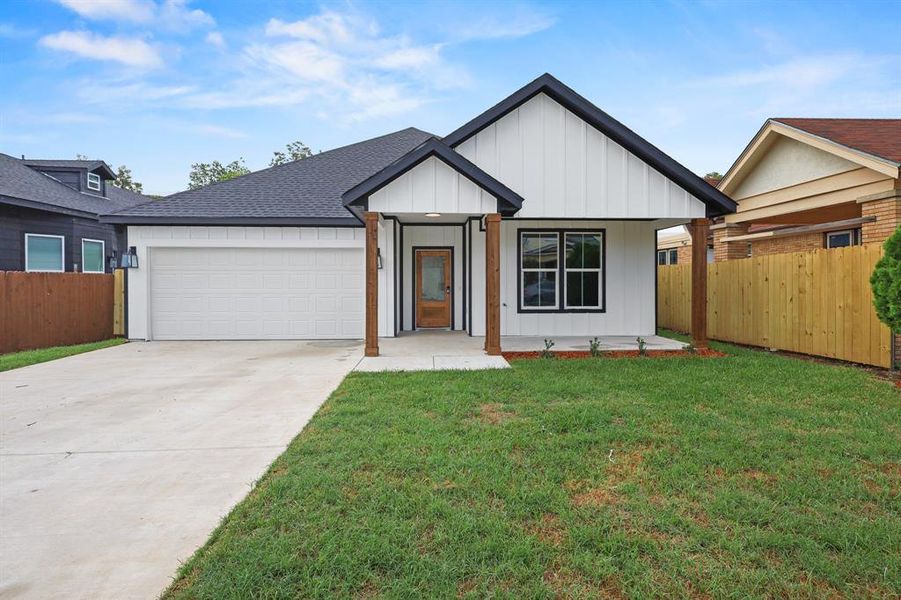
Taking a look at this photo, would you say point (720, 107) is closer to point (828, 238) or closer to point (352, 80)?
point (828, 238)

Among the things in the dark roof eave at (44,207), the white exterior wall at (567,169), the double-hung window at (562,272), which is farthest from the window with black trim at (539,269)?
the dark roof eave at (44,207)

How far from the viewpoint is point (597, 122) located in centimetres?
941

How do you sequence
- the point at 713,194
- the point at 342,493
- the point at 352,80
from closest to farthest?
the point at 342,493
the point at 713,194
the point at 352,80

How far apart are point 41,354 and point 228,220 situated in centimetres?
439

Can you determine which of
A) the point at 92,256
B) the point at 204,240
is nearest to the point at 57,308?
the point at 204,240

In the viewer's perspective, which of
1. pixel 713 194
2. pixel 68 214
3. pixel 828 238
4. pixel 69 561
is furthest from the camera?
pixel 68 214

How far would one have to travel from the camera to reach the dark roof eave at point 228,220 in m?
11.1

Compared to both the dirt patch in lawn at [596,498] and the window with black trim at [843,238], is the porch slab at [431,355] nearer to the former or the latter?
the dirt patch in lawn at [596,498]

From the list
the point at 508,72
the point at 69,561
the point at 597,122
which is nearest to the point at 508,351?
the point at 597,122

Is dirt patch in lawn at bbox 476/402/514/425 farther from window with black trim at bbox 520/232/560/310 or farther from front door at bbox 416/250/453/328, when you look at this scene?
front door at bbox 416/250/453/328

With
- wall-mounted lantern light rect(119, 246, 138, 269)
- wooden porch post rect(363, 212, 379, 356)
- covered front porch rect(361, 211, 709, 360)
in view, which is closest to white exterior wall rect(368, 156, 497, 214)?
wooden porch post rect(363, 212, 379, 356)

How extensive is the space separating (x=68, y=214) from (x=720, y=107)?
2260 centimetres

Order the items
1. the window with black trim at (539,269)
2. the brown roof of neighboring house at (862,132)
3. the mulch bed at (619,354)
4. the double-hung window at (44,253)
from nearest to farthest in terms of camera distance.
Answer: the brown roof of neighboring house at (862,132)
the mulch bed at (619,354)
the window with black trim at (539,269)
the double-hung window at (44,253)

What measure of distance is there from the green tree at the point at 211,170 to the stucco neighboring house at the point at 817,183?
3403 cm
